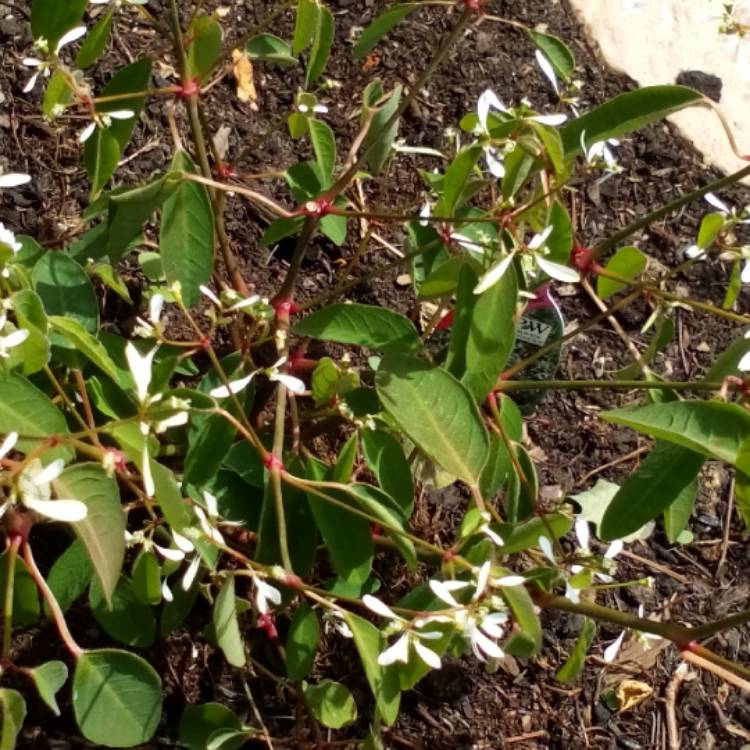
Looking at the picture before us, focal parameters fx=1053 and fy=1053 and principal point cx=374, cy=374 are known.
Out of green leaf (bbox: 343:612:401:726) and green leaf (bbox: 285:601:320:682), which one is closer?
green leaf (bbox: 343:612:401:726)

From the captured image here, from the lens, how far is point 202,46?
115 cm

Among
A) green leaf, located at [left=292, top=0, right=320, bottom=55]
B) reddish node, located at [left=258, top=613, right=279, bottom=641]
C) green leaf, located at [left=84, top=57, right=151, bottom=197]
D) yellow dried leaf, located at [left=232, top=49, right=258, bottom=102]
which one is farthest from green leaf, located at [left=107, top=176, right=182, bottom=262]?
yellow dried leaf, located at [left=232, top=49, right=258, bottom=102]

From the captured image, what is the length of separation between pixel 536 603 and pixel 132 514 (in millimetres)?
547

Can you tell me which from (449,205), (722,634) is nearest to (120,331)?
(449,205)

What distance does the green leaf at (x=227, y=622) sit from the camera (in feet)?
3.36

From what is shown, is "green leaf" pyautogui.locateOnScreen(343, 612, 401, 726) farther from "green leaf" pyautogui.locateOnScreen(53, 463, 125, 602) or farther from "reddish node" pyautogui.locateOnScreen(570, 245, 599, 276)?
"reddish node" pyautogui.locateOnScreen(570, 245, 599, 276)

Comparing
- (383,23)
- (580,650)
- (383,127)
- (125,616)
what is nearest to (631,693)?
(580,650)

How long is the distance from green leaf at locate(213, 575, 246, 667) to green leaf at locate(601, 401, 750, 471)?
399mm

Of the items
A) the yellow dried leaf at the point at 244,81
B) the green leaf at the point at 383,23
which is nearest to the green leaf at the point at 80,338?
the green leaf at the point at 383,23

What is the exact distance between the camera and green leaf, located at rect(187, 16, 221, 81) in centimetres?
112

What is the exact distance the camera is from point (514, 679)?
1546 mm

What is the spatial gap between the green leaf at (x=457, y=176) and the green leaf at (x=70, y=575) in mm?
534

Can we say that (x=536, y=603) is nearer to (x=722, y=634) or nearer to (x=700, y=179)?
(x=722, y=634)

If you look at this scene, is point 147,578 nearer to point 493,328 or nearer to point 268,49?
point 493,328
